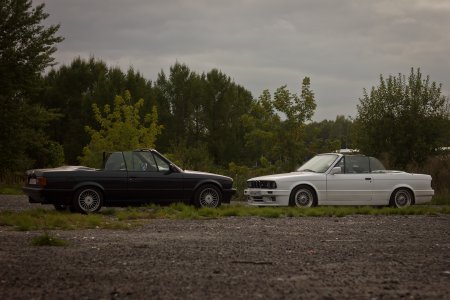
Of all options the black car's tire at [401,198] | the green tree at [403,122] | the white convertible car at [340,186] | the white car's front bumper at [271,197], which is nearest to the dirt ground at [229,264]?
the white car's front bumper at [271,197]

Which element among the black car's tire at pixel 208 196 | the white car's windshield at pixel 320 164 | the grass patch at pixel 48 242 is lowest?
the grass patch at pixel 48 242

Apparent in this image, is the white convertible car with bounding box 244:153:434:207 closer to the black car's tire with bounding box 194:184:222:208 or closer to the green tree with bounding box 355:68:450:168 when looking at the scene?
the black car's tire with bounding box 194:184:222:208

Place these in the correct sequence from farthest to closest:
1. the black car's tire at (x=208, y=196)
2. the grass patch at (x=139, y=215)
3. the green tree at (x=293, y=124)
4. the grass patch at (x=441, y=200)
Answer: the green tree at (x=293, y=124), the grass patch at (x=441, y=200), the black car's tire at (x=208, y=196), the grass patch at (x=139, y=215)

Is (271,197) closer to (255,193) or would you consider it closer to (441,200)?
(255,193)

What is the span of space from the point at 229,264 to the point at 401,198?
11.9 meters

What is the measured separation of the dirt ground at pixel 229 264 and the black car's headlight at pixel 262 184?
219 inches

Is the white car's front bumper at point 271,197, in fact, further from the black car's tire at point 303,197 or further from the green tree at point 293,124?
the green tree at point 293,124

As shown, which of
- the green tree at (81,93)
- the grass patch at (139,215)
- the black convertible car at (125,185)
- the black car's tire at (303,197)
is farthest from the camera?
the green tree at (81,93)

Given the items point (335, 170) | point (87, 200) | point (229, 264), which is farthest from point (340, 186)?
point (229, 264)

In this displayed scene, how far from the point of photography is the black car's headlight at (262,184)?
17.2 meters

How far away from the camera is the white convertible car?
56.5ft

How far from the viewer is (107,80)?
180 ft

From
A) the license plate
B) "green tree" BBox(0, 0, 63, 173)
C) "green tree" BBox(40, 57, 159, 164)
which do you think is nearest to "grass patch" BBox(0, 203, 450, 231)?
the license plate

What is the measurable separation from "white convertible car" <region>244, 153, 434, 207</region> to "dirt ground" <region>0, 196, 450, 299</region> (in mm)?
5547
